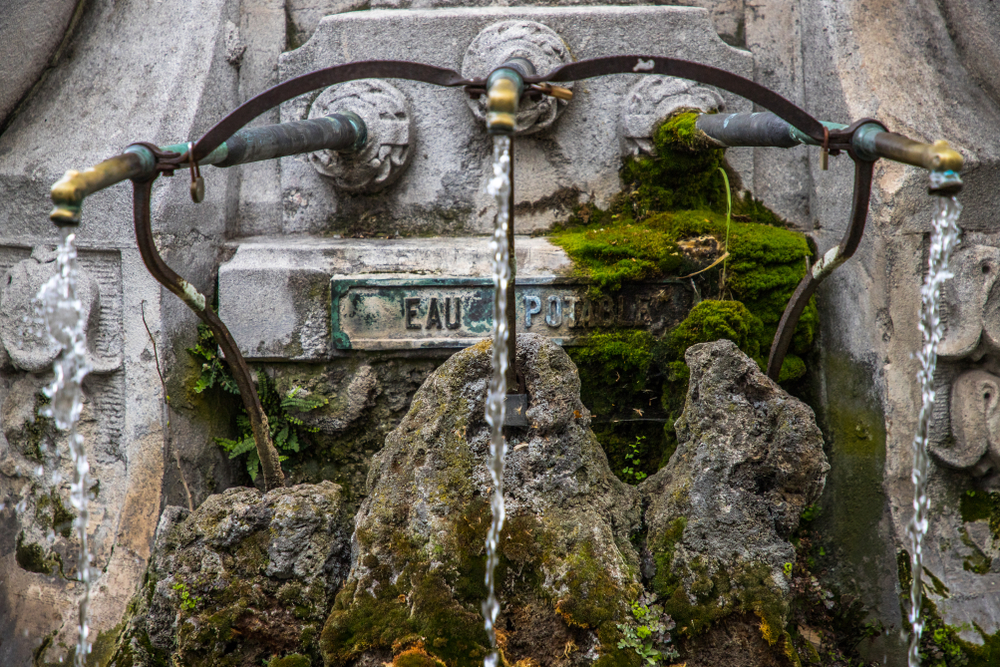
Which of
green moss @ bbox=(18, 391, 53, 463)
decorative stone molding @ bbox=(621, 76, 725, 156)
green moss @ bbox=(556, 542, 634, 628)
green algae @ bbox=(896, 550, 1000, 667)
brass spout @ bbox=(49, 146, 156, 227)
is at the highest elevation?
decorative stone molding @ bbox=(621, 76, 725, 156)

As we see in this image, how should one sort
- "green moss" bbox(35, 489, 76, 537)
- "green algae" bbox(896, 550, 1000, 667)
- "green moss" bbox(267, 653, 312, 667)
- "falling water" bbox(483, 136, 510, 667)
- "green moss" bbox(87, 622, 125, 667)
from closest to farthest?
"falling water" bbox(483, 136, 510, 667) → "green moss" bbox(267, 653, 312, 667) → "green algae" bbox(896, 550, 1000, 667) → "green moss" bbox(87, 622, 125, 667) → "green moss" bbox(35, 489, 76, 537)

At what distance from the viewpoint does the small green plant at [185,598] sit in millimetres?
2201

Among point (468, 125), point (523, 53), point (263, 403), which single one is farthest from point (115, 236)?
point (523, 53)

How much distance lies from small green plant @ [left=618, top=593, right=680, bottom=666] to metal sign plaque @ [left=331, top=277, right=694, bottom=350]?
1178mm

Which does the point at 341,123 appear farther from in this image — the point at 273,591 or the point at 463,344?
the point at 273,591

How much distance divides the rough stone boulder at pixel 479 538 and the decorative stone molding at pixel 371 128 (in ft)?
4.19

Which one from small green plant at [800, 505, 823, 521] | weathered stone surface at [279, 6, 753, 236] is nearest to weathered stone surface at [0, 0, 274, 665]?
weathered stone surface at [279, 6, 753, 236]

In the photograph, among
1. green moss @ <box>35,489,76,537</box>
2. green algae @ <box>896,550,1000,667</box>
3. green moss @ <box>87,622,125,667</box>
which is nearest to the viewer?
green algae @ <box>896,550,1000,667</box>

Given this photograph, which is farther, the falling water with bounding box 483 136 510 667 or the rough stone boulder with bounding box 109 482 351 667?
the rough stone boulder with bounding box 109 482 351 667

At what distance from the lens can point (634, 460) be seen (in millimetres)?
3166

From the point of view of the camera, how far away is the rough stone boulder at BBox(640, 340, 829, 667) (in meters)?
2.10

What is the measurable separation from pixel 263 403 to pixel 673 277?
1731 millimetres

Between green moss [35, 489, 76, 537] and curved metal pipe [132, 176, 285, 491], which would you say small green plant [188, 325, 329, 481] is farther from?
green moss [35, 489, 76, 537]

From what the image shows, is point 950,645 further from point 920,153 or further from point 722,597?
point 920,153
